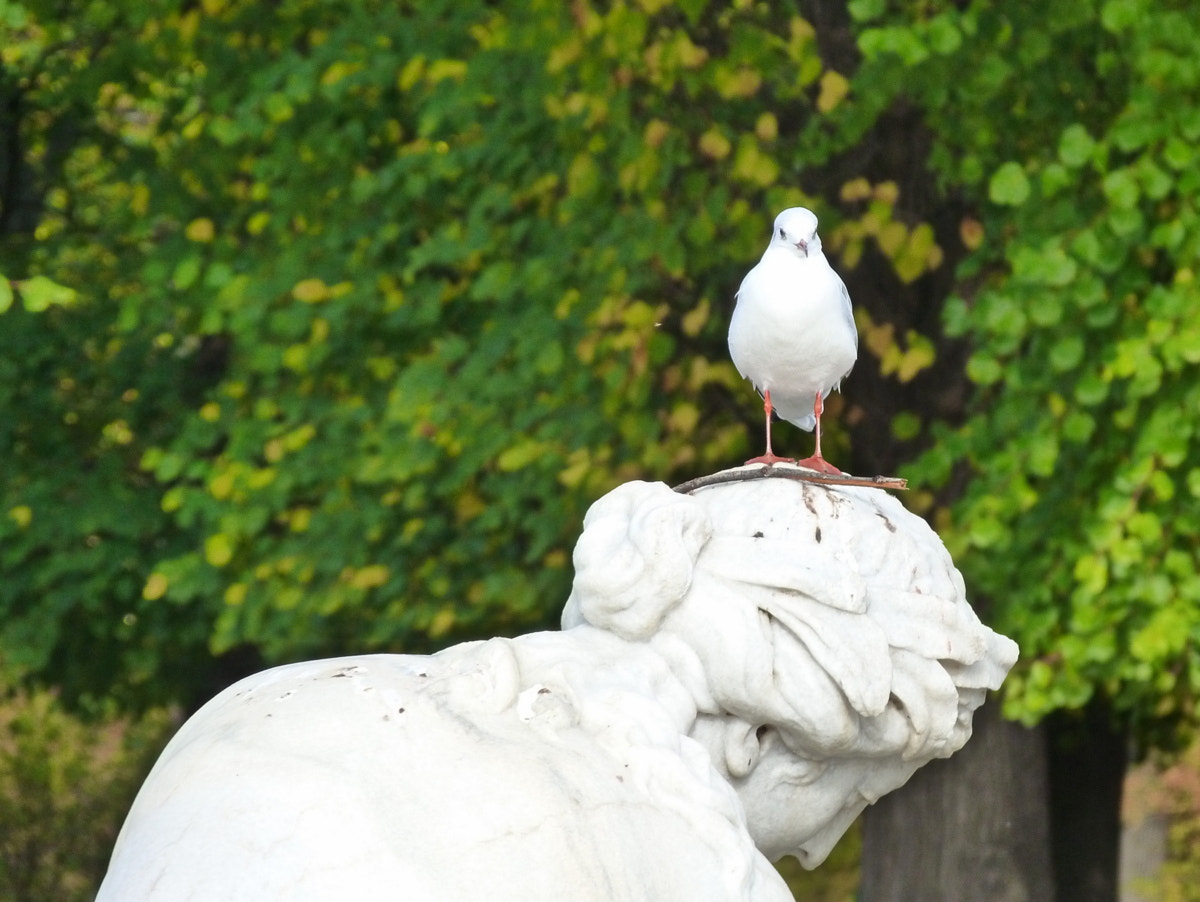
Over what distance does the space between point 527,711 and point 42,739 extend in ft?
33.5

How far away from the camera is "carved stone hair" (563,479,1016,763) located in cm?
216

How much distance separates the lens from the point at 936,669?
227cm

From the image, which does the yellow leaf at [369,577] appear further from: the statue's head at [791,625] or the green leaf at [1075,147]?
the statue's head at [791,625]

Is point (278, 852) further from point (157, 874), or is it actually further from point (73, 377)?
point (73, 377)

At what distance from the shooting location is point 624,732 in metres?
2.02

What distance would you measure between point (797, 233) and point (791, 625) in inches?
77.1

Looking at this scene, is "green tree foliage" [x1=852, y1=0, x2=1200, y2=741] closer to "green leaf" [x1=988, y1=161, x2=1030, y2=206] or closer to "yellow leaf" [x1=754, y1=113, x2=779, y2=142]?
"green leaf" [x1=988, y1=161, x2=1030, y2=206]

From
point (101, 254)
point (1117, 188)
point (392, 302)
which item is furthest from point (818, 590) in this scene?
point (101, 254)


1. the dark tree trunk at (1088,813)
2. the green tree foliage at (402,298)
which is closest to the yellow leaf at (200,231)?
the green tree foliage at (402,298)

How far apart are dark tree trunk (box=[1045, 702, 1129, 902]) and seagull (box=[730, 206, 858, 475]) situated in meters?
5.33

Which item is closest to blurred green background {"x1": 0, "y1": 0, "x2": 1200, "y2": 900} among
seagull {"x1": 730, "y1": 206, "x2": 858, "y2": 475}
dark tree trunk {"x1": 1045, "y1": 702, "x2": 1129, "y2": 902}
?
dark tree trunk {"x1": 1045, "y1": 702, "x2": 1129, "y2": 902}

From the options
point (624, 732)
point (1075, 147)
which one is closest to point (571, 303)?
point (1075, 147)

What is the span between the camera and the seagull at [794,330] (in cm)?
378

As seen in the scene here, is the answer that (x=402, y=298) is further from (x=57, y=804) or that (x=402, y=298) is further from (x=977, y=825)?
(x=57, y=804)
